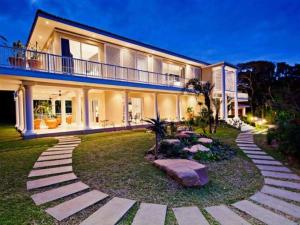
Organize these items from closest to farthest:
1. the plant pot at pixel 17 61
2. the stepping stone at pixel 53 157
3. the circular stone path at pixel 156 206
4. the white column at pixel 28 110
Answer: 1. the circular stone path at pixel 156 206
2. the stepping stone at pixel 53 157
3. the plant pot at pixel 17 61
4. the white column at pixel 28 110

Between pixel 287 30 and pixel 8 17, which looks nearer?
pixel 287 30

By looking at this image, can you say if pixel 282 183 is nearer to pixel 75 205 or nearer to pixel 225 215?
pixel 225 215

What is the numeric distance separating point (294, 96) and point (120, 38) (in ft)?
32.2

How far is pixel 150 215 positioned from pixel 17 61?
8643 millimetres

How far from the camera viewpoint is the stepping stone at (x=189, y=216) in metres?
2.54

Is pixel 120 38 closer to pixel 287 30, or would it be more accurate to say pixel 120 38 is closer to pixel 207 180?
pixel 207 180

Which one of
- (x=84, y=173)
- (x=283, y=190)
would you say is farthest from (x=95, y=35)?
(x=283, y=190)

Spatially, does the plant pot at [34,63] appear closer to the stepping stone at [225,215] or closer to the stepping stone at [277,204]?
the stepping stone at [225,215]

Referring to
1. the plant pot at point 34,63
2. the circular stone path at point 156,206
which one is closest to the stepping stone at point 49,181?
the circular stone path at point 156,206

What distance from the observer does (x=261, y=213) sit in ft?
9.22

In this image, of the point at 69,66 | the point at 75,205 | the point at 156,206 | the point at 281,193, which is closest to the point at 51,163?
the point at 75,205

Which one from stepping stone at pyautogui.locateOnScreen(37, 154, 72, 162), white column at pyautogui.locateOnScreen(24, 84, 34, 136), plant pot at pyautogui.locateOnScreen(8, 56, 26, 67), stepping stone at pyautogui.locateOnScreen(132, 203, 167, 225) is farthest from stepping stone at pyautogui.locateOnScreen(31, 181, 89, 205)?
plant pot at pyautogui.locateOnScreen(8, 56, 26, 67)

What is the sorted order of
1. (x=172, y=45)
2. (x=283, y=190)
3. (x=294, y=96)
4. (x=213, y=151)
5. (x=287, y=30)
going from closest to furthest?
(x=283, y=190), (x=213, y=151), (x=294, y=96), (x=287, y=30), (x=172, y=45)

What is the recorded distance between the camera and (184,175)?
378 centimetres
